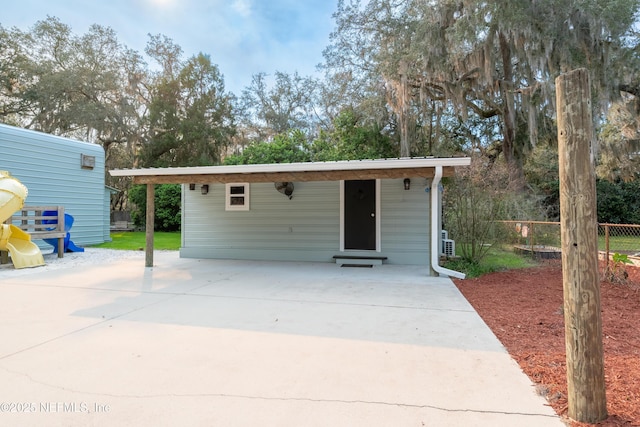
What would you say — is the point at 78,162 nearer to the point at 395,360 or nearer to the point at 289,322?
the point at 289,322

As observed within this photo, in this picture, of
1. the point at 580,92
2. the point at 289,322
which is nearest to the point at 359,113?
the point at 289,322

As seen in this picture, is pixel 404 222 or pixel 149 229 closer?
pixel 149 229

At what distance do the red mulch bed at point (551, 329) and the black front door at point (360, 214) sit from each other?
2.47 meters

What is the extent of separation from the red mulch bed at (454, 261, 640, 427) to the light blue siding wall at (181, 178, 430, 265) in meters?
1.94

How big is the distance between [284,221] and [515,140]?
9845mm

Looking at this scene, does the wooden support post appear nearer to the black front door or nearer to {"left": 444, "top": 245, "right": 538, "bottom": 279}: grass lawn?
the black front door

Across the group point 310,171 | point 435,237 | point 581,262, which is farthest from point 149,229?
point 581,262

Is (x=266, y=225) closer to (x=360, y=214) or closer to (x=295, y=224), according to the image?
(x=295, y=224)

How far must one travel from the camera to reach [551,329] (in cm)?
345

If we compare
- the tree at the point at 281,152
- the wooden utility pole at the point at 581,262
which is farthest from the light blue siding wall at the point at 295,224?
the wooden utility pole at the point at 581,262

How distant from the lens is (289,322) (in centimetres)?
372

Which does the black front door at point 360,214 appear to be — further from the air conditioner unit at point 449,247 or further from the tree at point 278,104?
the tree at point 278,104

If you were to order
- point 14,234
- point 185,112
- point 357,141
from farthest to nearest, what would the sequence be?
point 185,112 → point 357,141 → point 14,234

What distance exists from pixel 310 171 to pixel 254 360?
415cm
